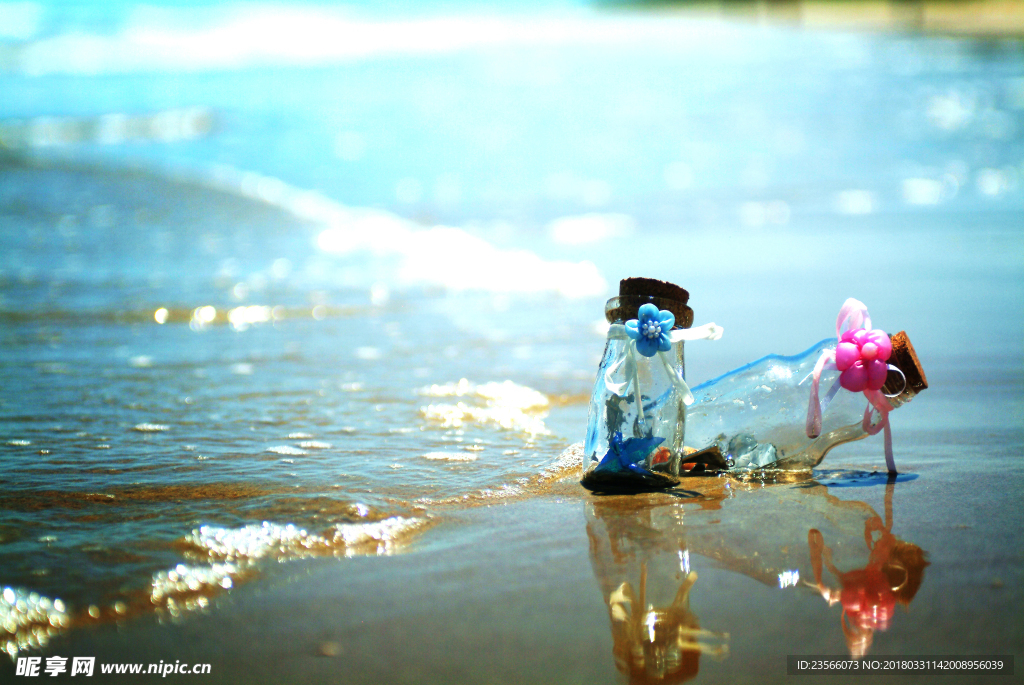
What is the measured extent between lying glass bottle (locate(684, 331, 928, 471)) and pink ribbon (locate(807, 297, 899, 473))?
0.04 ft

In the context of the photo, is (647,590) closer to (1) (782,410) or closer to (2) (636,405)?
(2) (636,405)

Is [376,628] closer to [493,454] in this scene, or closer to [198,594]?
[198,594]

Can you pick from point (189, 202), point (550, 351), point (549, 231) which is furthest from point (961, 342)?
point (189, 202)

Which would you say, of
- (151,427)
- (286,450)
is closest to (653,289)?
(286,450)

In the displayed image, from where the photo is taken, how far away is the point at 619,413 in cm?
240

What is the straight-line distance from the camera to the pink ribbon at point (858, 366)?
7.85 ft

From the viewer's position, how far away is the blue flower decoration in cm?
232

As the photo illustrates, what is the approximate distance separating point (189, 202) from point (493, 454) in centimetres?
853

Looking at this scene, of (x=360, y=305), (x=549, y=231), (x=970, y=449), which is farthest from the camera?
(x=549, y=231)

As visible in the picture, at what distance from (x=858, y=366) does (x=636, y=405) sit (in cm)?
63

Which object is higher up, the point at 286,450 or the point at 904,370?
the point at 904,370

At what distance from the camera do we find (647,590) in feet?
6.08

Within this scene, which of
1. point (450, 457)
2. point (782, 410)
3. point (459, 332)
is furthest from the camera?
point (459, 332)

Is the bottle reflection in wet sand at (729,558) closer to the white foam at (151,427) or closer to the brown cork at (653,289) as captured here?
the brown cork at (653,289)
